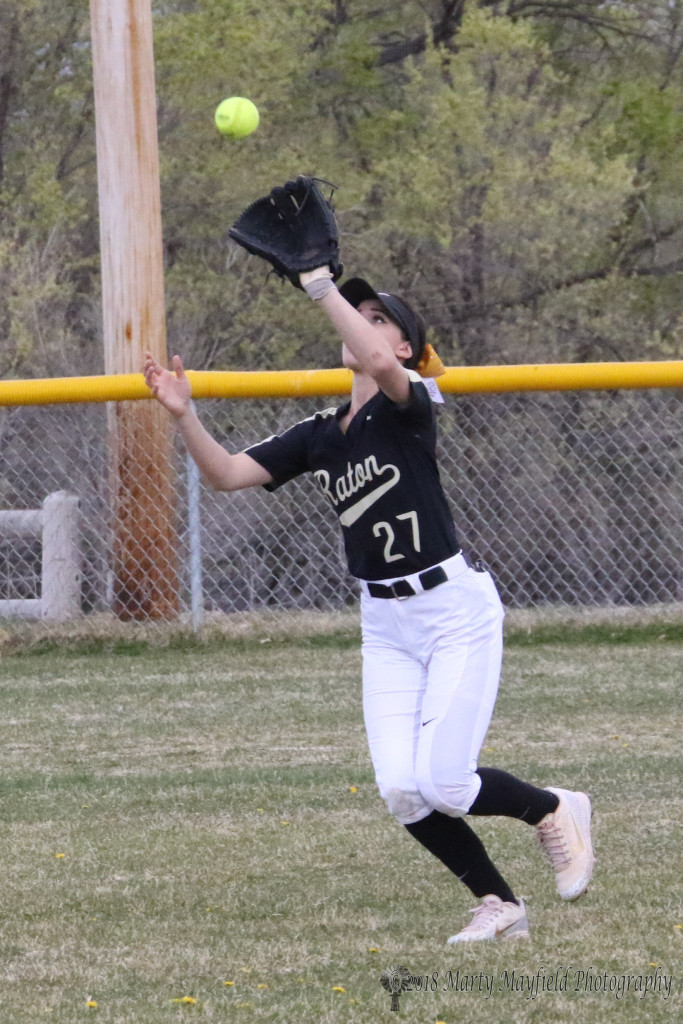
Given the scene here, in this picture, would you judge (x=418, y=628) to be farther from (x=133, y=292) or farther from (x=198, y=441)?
(x=133, y=292)

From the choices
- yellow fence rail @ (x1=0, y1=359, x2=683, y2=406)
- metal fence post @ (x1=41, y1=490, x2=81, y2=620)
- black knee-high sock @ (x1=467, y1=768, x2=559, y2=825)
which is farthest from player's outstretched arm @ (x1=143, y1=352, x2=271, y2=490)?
metal fence post @ (x1=41, y1=490, x2=81, y2=620)

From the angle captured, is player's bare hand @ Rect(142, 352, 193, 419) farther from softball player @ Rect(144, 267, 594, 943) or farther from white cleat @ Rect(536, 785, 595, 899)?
white cleat @ Rect(536, 785, 595, 899)

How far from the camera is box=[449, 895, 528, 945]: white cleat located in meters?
3.74

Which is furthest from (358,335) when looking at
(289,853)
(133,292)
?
(133,292)

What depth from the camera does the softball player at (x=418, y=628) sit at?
3764mm

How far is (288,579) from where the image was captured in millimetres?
9164

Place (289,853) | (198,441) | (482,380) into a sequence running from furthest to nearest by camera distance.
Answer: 1. (482,380)
2. (289,853)
3. (198,441)

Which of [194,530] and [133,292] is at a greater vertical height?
[133,292]

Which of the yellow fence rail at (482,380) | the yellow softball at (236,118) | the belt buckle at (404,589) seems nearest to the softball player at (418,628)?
the belt buckle at (404,589)

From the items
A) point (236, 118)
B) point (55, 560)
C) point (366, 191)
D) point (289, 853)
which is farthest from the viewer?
point (366, 191)

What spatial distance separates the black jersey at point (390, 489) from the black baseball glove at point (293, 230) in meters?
0.41

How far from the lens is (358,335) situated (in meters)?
3.59

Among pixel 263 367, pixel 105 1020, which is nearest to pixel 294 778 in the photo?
pixel 105 1020

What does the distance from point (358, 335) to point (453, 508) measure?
5.34 m
